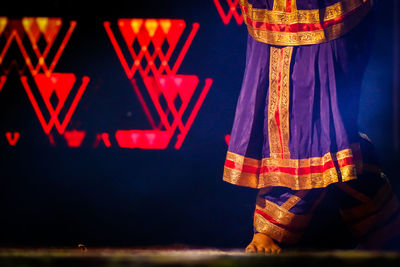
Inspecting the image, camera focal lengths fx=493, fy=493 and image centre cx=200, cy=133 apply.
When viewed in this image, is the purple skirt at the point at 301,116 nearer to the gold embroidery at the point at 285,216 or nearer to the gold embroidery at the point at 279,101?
the gold embroidery at the point at 279,101

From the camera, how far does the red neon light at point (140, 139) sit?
11.1 feet

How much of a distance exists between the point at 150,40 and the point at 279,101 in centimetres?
139

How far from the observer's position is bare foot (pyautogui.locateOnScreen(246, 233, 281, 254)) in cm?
227

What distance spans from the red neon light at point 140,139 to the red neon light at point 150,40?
0.39 metres

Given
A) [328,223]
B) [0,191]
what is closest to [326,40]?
[328,223]

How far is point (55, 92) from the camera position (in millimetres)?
3477

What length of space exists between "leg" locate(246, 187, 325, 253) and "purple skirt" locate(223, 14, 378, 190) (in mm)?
85

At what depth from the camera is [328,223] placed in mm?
2881

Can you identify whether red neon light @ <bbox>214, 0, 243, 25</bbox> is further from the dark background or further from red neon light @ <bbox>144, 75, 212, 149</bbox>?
red neon light @ <bbox>144, 75, 212, 149</bbox>

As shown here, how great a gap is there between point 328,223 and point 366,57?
1051mm

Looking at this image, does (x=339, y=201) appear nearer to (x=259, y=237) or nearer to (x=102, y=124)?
(x=259, y=237)

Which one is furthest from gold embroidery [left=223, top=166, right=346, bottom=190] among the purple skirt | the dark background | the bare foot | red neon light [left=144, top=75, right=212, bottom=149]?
red neon light [left=144, top=75, right=212, bottom=149]

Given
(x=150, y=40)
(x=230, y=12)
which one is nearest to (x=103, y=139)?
(x=150, y=40)

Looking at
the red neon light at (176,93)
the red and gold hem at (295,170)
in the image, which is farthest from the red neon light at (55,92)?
the red and gold hem at (295,170)
